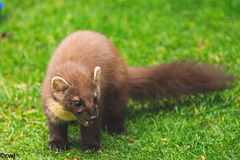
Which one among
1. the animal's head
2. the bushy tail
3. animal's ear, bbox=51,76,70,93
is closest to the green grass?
the bushy tail

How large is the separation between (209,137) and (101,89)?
1.89 metres

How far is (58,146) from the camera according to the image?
5.14m

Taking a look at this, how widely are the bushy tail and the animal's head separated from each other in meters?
1.69

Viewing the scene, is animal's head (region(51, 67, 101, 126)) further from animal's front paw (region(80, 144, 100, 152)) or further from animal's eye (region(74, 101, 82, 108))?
animal's front paw (region(80, 144, 100, 152))

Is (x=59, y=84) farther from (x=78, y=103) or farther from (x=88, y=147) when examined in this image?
(x=88, y=147)

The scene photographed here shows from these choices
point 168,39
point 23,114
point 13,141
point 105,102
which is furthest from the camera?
point 168,39

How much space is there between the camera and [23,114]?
20.6 feet

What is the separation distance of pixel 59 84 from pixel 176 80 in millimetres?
2513

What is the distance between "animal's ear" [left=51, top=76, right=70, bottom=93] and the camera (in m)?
4.66

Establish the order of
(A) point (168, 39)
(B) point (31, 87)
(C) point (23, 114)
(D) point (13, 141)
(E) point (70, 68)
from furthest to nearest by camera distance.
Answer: (A) point (168, 39), (B) point (31, 87), (C) point (23, 114), (D) point (13, 141), (E) point (70, 68)

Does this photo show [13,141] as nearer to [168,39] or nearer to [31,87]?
[31,87]

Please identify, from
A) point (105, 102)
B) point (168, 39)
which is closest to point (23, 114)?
point (105, 102)

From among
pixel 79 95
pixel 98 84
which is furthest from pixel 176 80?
pixel 79 95

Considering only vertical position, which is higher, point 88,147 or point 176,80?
point 176,80
